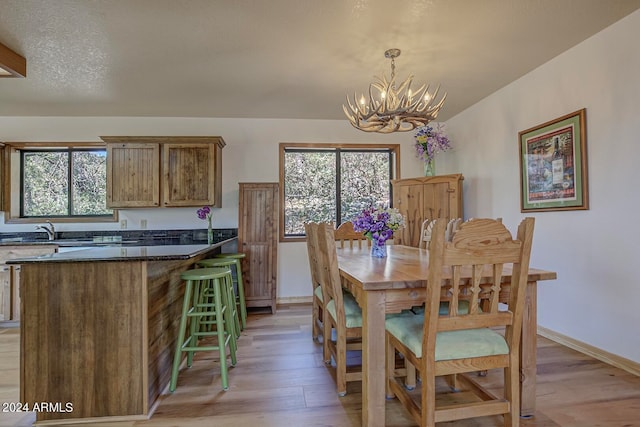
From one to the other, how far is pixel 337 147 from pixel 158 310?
3.13 meters

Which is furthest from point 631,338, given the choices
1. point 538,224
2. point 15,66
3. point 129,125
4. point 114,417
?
point 129,125

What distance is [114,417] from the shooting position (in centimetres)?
176

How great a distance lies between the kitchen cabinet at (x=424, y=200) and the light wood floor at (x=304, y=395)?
5.47 feet

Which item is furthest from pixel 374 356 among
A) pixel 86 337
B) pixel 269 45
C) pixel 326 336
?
pixel 269 45

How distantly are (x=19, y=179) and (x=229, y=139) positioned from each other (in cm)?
267

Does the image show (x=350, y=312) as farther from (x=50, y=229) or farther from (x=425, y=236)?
(x=50, y=229)

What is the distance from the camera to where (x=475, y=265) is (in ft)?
4.49

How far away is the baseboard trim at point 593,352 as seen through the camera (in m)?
2.20

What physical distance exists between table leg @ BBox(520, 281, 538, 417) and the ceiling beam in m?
3.91

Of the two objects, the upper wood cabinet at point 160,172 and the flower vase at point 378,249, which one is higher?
the upper wood cabinet at point 160,172

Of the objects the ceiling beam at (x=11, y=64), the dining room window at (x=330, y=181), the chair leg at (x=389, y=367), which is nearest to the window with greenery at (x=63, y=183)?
the ceiling beam at (x=11, y=64)

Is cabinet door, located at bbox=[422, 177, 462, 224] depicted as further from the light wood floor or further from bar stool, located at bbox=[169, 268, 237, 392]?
bar stool, located at bbox=[169, 268, 237, 392]

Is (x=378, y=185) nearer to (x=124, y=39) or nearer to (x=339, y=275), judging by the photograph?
(x=339, y=275)

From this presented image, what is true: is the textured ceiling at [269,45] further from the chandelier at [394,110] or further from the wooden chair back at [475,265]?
the wooden chair back at [475,265]
